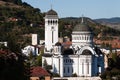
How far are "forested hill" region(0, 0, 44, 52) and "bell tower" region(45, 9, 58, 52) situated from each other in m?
28.6

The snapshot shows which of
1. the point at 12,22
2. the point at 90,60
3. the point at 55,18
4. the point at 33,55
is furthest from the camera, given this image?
the point at 12,22

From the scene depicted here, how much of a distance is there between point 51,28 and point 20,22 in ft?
176

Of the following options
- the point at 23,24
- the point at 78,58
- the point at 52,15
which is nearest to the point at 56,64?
the point at 78,58

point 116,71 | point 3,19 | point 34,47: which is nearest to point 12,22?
point 3,19

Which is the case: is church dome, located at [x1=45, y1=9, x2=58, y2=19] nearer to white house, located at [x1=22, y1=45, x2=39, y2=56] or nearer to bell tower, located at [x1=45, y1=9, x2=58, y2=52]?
bell tower, located at [x1=45, y1=9, x2=58, y2=52]

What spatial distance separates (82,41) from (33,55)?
17.0 meters

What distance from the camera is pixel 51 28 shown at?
104062 mm

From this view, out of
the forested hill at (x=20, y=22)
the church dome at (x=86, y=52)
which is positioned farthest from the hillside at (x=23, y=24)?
the church dome at (x=86, y=52)

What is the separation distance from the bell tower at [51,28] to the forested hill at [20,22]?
2863cm

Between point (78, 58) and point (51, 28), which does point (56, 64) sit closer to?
point (78, 58)

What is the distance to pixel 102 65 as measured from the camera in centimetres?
10056

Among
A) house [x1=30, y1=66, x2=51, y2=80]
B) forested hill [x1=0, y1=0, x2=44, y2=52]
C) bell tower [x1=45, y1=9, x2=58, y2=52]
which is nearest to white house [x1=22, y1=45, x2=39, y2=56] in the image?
forested hill [x1=0, y1=0, x2=44, y2=52]

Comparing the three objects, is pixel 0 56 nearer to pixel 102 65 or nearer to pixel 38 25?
pixel 102 65

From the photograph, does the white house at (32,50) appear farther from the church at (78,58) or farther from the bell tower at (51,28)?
the church at (78,58)
